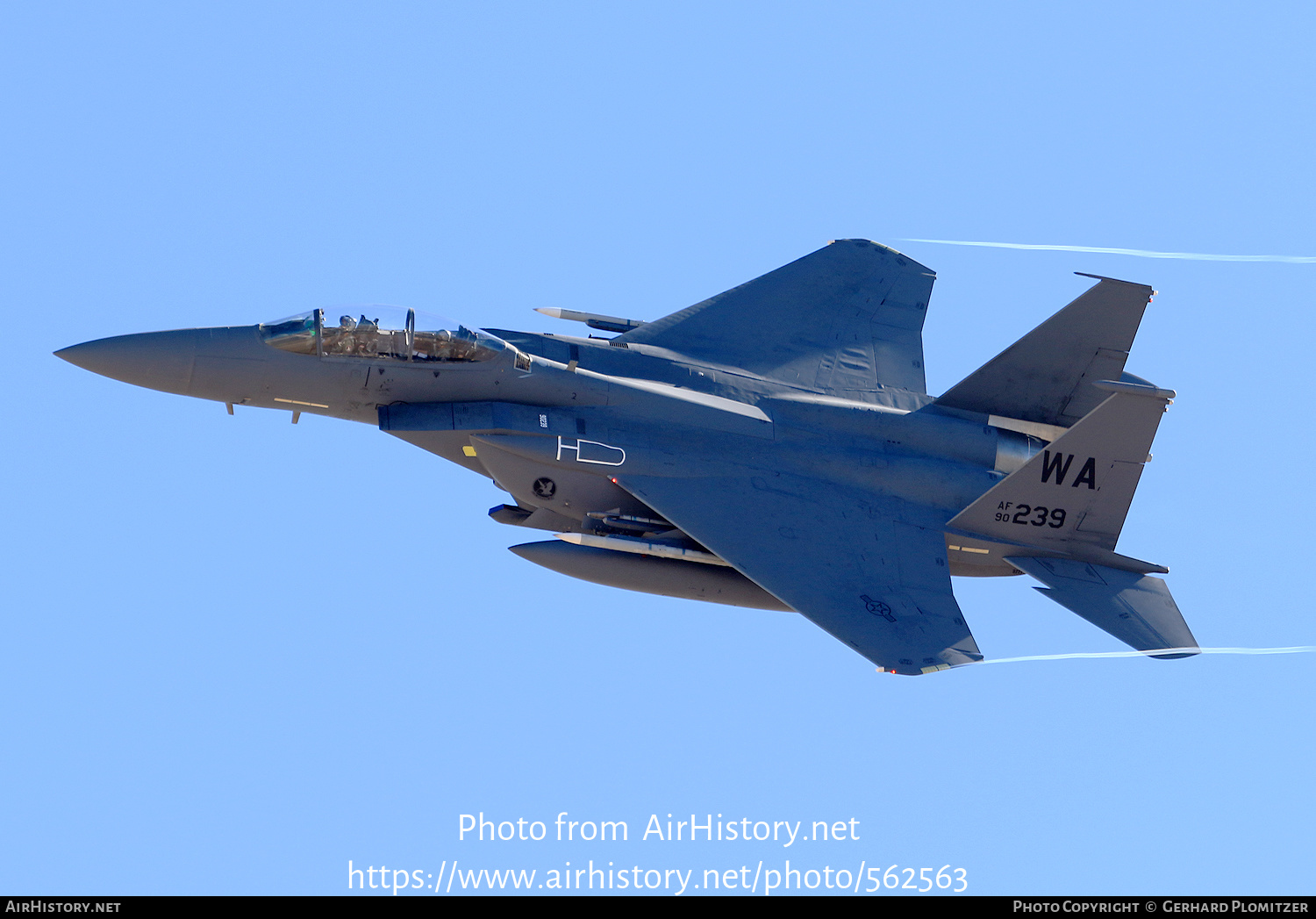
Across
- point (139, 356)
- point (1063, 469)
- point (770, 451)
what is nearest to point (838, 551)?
point (770, 451)

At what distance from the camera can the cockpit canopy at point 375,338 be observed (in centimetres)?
1911

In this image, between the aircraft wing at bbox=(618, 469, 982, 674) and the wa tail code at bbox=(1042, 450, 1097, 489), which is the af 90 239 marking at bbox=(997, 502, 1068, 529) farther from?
the aircraft wing at bbox=(618, 469, 982, 674)

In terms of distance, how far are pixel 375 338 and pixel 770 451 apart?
4687 millimetres

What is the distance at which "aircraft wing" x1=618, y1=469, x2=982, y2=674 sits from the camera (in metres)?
18.8

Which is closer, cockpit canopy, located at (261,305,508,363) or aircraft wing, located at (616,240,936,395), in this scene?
cockpit canopy, located at (261,305,508,363)

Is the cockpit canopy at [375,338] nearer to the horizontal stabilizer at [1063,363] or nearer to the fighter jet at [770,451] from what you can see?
the fighter jet at [770,451]

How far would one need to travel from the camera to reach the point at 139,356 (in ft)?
61.7

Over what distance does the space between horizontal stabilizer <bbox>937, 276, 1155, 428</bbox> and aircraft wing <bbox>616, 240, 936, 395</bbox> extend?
1.03 metres

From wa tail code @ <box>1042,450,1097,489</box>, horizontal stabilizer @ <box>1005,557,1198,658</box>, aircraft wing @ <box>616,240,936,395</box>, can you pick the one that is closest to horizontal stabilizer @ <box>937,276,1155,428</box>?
aircraft wing @ <box>616,240,936,395</box>

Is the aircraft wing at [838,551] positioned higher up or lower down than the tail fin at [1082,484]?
lower down

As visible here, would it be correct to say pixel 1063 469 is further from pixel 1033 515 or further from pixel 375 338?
pixel 375 338

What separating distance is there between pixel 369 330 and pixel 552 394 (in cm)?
216

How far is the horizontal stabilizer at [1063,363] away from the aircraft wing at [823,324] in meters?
1.03

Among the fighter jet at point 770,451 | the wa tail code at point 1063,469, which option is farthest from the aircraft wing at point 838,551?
the wa tail code at point 1063,469
